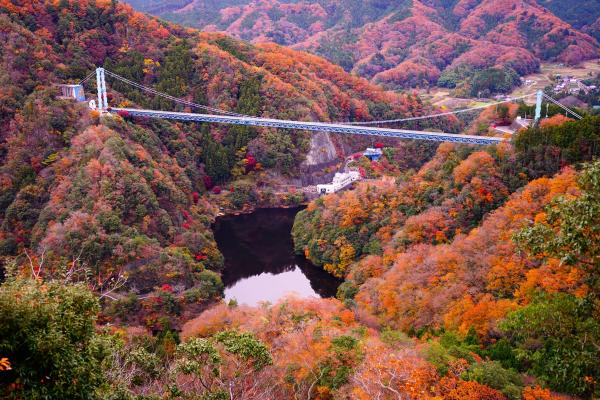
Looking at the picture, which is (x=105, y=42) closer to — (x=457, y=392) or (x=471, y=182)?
(x=471, y=182)

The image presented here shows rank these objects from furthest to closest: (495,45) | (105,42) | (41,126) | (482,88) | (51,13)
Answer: (495,45) → (482,88) → (105,42) → (51,13) → (41,126)

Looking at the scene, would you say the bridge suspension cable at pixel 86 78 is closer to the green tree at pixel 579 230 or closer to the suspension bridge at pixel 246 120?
the suspension bridge at pixel 246 120

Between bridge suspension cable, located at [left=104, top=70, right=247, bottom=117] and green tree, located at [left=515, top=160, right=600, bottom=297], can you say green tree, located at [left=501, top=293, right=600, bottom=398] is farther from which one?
bridge suspension cable, located at [left=104, top=70, right=247, bottom=117]

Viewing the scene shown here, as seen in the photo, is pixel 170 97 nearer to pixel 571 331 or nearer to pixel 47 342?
pixel 47 342

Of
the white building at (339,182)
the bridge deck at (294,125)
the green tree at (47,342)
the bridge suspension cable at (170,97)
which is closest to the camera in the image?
the green tree at (47,342)

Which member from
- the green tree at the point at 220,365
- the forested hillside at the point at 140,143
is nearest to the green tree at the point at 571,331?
the green tree at the point at 220,365

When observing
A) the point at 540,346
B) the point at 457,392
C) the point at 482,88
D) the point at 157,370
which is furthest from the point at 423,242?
the point at 482,88

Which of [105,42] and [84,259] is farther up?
[105,42]
